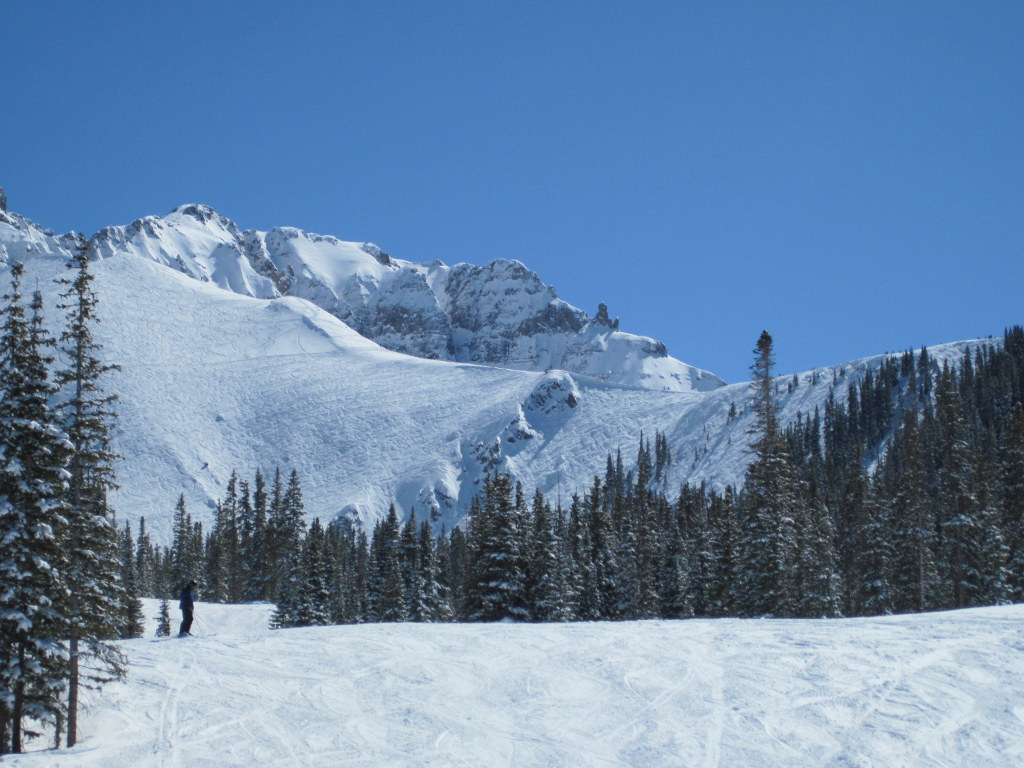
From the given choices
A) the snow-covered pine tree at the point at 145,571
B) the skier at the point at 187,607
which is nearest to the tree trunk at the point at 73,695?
the skier at the point at 187,607

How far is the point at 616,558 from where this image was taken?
54531 mm

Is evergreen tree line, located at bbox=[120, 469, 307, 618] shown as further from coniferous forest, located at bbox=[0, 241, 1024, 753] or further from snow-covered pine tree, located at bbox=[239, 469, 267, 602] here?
coniferous forest, located at bbox=[0, 241, 1024, 753]

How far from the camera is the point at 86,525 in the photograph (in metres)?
19.2

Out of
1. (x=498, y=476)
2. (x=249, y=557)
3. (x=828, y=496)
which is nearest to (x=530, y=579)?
(x=498, y=476)

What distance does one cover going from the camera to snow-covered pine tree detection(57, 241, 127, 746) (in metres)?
18.4

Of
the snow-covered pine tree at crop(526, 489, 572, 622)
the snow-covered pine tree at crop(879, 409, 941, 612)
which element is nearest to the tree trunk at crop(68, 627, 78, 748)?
the snow-covered pine tree at crop(526, 489, 572, 622)

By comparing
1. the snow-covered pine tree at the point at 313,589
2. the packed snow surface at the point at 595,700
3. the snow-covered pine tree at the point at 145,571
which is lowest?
the snow-covered pine tree at the point at 145,571

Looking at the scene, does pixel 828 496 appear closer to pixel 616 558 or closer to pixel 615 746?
pixel 616 558

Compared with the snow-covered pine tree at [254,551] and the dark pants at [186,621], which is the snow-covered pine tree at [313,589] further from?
the snow-covered pine tree at [254,551]

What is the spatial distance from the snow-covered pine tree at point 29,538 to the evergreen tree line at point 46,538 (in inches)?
0.8

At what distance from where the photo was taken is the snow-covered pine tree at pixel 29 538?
665 inches

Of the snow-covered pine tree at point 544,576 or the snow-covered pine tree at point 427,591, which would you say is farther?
the snow-covered pine tree at point 427,591

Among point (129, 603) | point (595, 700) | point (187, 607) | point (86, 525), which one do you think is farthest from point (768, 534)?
point (86, 525)

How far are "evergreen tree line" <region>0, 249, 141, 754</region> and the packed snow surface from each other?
1442mm
